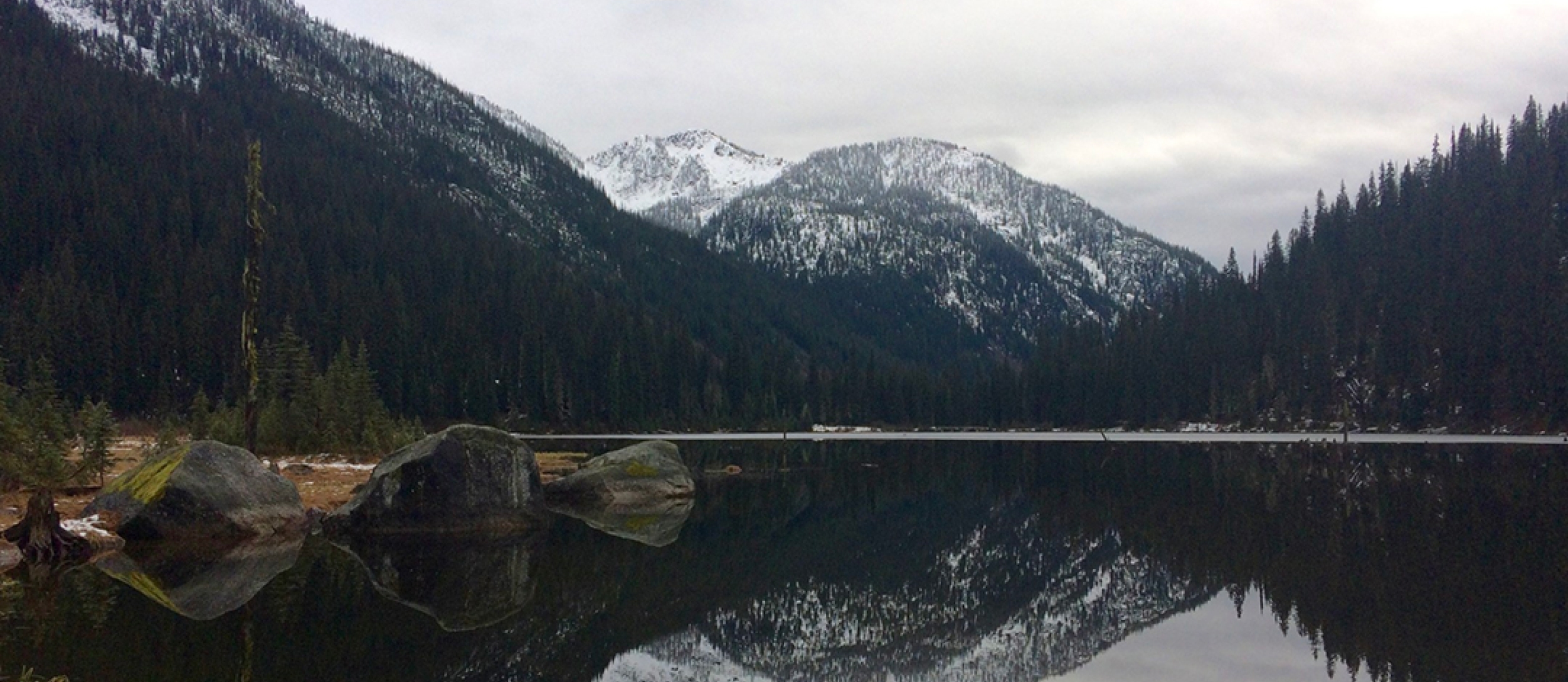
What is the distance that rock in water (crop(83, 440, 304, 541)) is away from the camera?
1112 inches

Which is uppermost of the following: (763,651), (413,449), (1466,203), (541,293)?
(1466,203)

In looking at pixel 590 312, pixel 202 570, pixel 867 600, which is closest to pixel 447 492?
pixel 202 570

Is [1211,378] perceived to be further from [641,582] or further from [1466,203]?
[641,582]

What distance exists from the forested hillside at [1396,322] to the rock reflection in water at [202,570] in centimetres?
10416

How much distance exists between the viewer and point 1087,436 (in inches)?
4596

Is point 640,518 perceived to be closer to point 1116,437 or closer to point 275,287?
point 1116,437

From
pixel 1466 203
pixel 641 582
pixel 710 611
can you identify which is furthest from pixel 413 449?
pixel 1466 203

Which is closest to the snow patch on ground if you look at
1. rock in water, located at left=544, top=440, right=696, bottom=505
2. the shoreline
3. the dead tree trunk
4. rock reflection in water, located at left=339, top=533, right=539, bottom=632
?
the dead tree trunk

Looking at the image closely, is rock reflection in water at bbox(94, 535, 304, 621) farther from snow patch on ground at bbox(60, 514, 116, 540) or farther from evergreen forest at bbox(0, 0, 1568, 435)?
evergreen forest at bbox(0, 0, 1568, 435)

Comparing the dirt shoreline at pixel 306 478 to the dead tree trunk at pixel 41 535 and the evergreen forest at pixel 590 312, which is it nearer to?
the dead tree trunk at pixel 41 535

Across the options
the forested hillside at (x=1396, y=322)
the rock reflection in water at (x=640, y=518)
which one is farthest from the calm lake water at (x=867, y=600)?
the forested hillside at (x=1396, y=322)

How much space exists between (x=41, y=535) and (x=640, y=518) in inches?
691

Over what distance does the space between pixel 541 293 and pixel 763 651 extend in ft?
450

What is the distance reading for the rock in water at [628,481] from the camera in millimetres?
41781
